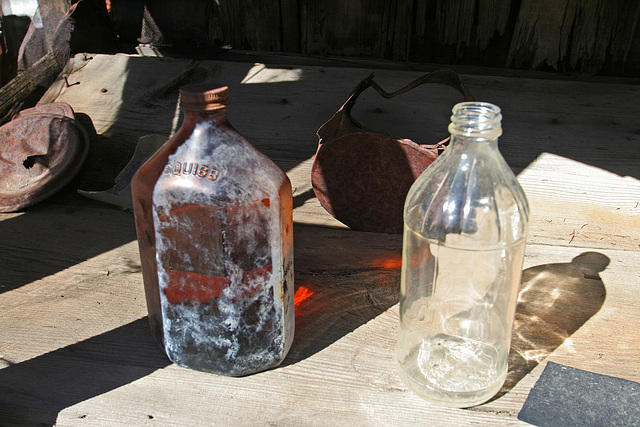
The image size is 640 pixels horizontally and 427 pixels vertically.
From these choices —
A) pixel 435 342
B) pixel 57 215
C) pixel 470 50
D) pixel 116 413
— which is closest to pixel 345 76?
pixel 470 50

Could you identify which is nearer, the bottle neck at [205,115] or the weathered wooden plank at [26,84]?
the bottle neck at [205,115]

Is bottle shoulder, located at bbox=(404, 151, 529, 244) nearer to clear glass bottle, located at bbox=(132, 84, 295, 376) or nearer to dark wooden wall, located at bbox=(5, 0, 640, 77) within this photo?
clear glass bottle, located at bbox=(132, 84, 295, 376)

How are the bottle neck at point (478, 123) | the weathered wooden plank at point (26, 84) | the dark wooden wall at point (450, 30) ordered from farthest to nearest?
the dark wooden wall at point (450, 30) < the weathered wooden plank at point (26, 84) < the bottle neck at point (478, 123)

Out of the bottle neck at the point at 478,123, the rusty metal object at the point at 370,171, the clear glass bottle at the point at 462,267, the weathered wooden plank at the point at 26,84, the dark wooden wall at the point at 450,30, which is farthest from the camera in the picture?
the dark wooden wall at the point at 450,30

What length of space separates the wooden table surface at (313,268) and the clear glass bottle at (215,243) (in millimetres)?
133

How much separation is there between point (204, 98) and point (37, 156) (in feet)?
5.40

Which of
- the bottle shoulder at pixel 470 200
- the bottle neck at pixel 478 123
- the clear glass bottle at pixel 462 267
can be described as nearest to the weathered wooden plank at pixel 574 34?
the clear glass bottle at pixel 462 267

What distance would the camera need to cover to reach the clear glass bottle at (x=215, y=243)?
4.72 feet

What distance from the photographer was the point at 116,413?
59.2 inches

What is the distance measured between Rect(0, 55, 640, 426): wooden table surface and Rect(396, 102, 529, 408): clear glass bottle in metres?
0.07

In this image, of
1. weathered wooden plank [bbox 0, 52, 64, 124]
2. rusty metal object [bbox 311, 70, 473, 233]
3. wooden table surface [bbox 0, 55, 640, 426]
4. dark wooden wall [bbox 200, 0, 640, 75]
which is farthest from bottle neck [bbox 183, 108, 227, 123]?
dark wooden wall [bbox 200, 0, 640, 75]

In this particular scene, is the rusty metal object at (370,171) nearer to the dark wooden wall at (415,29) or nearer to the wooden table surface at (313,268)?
the wooden table surface at (313,268)

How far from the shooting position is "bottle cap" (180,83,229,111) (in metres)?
1.41

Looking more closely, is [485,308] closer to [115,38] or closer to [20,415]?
[20,415]
